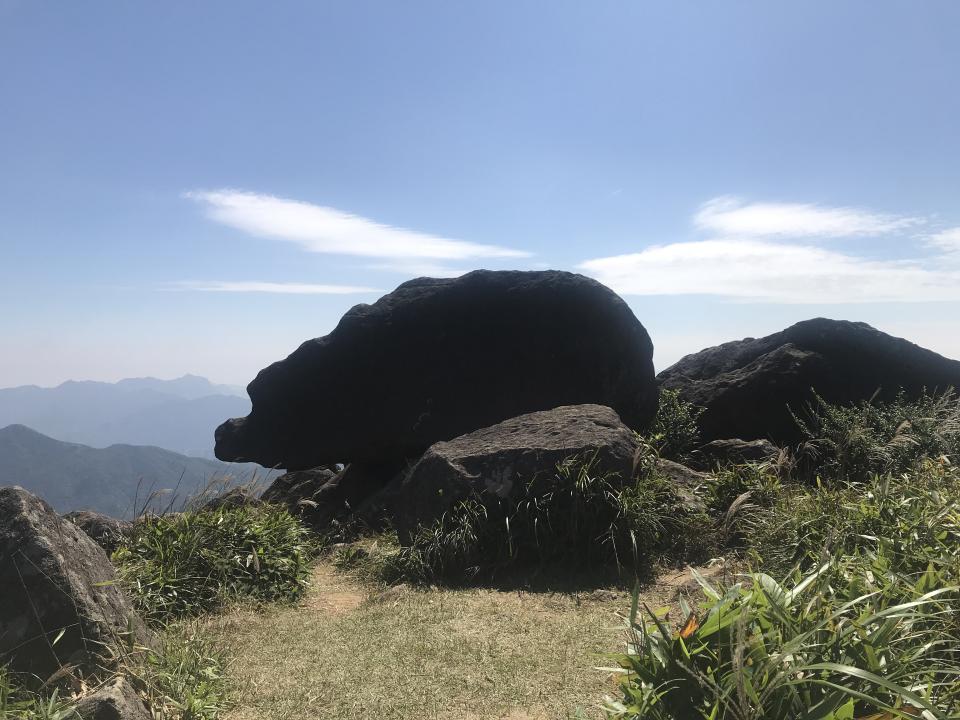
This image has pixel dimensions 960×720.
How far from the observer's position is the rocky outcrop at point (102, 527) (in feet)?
26.0

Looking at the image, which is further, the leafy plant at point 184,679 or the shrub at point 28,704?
the leafy plant at point 184,679

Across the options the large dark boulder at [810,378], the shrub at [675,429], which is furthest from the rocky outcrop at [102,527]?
the large dark boulder at [810,378]

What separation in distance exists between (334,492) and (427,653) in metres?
7.81

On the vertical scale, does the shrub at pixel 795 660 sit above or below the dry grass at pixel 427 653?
above

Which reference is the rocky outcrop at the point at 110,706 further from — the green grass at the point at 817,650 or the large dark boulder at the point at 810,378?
the large dark boulder at the point at 810,378

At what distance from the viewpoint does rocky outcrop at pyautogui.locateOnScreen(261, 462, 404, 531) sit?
11141 millimetres

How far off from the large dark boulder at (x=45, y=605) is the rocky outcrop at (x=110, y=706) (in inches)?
19.9

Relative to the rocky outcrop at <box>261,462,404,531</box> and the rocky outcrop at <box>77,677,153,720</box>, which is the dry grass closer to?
the rocky outcrop at <box>77,677,153,720</box>

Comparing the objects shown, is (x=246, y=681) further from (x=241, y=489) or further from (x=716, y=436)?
(x=716, y=436)

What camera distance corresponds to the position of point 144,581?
6.60 metres

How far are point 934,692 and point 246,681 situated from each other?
14.1 ft

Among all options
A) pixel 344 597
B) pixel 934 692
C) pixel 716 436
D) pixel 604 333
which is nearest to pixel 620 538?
pixel 344 597

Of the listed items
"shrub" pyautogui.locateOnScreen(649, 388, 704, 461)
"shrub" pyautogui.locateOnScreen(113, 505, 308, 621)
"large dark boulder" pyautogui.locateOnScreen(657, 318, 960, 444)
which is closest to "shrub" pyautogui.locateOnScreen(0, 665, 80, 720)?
"shrub" pyautogui.locateOnScreen(113, 505, 308, 621)

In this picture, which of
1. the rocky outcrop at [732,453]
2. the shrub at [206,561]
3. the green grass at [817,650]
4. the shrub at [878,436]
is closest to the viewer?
the green grass at [817,650]
